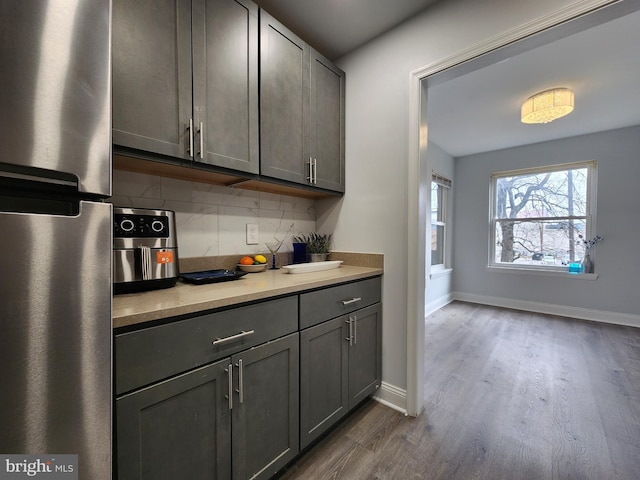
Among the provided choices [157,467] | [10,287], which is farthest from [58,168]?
[157,467]

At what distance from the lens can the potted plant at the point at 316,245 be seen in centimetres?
190

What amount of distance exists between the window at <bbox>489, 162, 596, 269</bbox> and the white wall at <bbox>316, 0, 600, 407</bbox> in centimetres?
347

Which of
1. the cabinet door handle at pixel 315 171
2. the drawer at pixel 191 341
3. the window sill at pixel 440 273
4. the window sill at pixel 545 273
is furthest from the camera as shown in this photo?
the window sill at pixel 440 273

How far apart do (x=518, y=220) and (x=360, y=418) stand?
4060 millimetres

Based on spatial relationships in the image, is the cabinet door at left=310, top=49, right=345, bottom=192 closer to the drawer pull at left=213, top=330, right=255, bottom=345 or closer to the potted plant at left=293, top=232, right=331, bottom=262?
the potted plant at left=293, top=232, right=331, bottom=262

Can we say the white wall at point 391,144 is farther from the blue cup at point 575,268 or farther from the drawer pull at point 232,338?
the blue cup at point 575,268

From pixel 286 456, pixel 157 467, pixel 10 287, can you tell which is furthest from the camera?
pixel 286 456

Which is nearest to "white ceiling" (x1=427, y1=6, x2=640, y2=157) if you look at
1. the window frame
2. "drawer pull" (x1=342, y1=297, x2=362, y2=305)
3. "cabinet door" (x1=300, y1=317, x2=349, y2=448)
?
the window frame

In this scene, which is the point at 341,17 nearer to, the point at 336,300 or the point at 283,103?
the point at 283,103

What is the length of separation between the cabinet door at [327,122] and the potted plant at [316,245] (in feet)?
1.29

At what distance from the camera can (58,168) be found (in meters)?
0.54

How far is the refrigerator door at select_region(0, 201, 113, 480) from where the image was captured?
489mm

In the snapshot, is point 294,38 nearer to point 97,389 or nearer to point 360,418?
point 97,389

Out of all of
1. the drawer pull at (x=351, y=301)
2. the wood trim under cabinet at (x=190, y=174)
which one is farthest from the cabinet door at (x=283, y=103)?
the drawer pull at (x=351, y=301)
